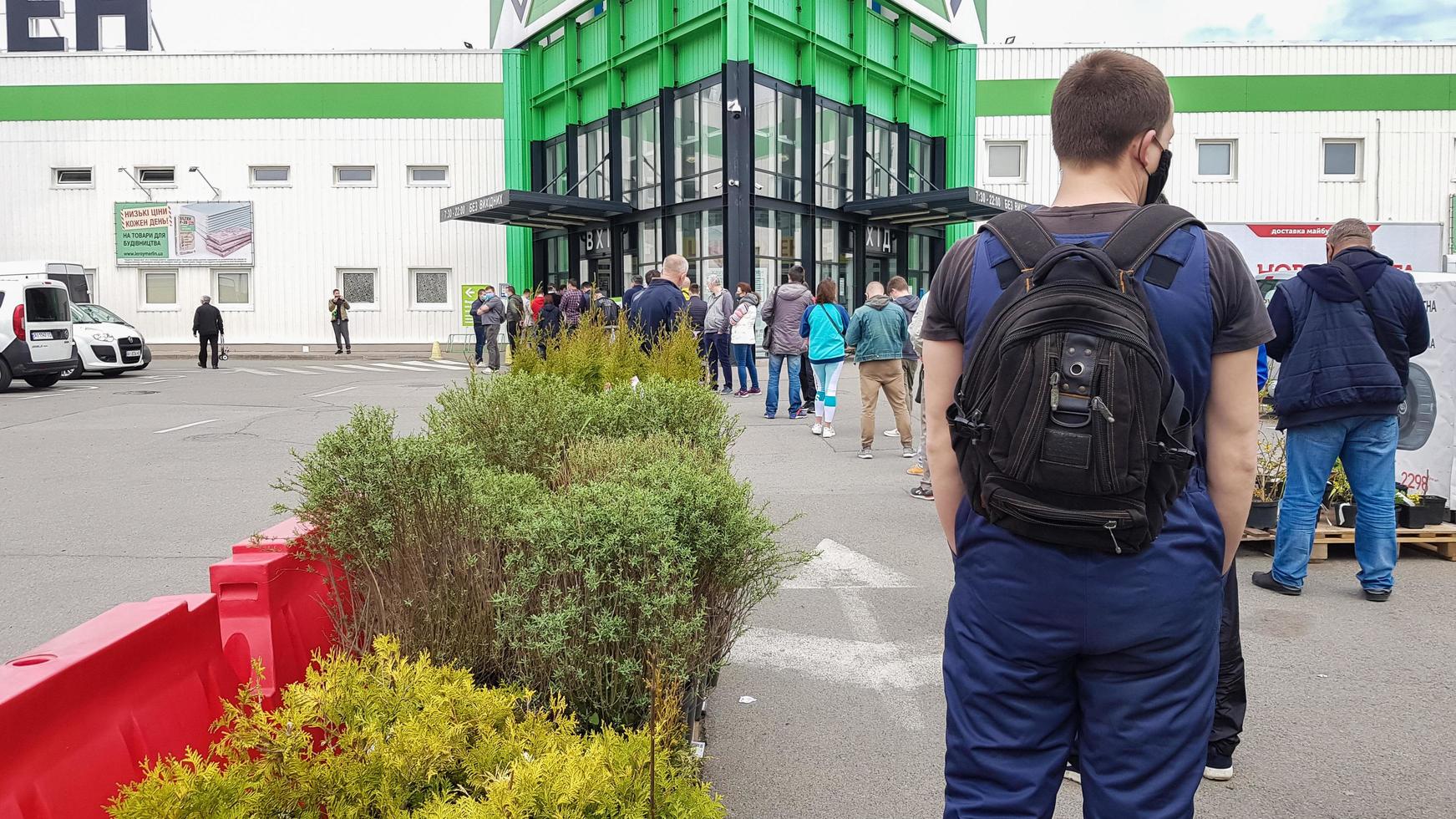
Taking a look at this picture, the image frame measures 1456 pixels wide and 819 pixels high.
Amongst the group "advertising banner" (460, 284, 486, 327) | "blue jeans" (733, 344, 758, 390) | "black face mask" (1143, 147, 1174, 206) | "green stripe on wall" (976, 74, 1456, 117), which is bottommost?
"blue jeans" (733, 344, 758, 390)

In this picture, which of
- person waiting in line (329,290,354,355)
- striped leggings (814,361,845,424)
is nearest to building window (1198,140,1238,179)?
striped leggings (814,361,845,424)

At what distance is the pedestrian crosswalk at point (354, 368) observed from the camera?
915 inches

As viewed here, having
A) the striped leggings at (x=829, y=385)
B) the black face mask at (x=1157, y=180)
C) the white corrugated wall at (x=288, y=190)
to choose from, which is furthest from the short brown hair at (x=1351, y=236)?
the white corrugated wall at (x=288, y=190)

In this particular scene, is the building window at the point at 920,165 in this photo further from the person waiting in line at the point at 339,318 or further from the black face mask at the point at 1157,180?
the black face mask at the point at 1157,180

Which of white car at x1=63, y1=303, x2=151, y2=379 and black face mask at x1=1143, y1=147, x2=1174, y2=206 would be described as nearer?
black face mask at x1=1143, y1=147, x2=1174, y2=206

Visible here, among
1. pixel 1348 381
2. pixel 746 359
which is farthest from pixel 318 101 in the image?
pixel 1348 381

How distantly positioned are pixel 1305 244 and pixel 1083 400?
21.4 meters

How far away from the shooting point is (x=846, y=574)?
613 centimetres

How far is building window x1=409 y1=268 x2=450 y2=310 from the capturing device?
3234cm

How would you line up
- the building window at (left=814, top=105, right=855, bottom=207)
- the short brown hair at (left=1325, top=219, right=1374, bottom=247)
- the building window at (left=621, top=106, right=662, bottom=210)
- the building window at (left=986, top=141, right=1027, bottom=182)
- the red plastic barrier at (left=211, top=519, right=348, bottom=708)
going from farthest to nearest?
the building window at (left=986, top=141, right=1027, bottom=182) → the building window at (left=621, top=106, right=662, bottom=210) → the building window at (left=814, top=105, right=855, bottom=207) → the short brown hair at (left=1325, top=219, right=1374, bottom=247) → the red plastic barrier at (left=211, top=519, right=348, bottom=708)

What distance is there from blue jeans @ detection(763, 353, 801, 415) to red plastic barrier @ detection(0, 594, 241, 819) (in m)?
11.5

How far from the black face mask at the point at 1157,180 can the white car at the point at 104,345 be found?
73.9ft

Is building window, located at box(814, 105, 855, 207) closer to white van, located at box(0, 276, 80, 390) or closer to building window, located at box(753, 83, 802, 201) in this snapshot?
building window, located at box(753, 83, 802, 201)

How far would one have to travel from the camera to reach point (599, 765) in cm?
204
